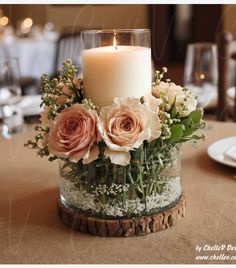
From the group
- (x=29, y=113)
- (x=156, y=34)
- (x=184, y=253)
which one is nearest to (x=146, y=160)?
(x=184, y=253)

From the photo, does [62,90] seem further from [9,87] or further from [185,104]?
[9,87]

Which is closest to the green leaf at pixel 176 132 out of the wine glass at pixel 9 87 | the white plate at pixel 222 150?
the white plate at pixel 222 150

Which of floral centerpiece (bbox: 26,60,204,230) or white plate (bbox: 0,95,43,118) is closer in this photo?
floral centerpiece (bbox: 26,60,204,230)

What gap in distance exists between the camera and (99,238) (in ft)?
Answer: 2.23

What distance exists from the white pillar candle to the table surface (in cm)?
20

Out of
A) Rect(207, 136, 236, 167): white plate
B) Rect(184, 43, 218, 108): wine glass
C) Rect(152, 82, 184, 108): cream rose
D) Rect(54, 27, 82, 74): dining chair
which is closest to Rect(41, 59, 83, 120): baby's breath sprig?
Rect(152, 82, 184, 108): cream rose

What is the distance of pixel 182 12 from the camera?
5742 millimetres

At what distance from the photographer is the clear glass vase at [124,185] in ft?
2.21

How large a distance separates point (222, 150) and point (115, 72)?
0.42 meters

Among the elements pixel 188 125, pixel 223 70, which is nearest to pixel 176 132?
pixel 188 125

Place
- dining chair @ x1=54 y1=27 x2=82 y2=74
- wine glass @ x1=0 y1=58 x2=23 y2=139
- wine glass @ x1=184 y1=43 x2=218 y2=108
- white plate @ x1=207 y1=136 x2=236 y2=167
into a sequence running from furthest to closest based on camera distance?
dining chair @ x1=54 y1=27 x2=82 y2=74 → wine glass @ x1=184 y1=43 x2=218 y2=108 → wine glass @ x1=0 y1=58 x2=23 y2=139 → white plate @ x1=207 y1=136 x2=236 y2=167

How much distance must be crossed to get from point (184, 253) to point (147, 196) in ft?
0.34

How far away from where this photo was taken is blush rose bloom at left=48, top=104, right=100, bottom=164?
64 centimetres

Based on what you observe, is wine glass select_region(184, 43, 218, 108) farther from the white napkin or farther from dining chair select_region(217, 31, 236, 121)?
the white napkin
